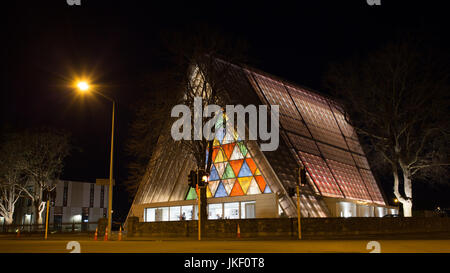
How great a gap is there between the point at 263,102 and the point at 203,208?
1341 centimetres

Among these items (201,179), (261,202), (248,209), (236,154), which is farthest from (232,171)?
(201,179)

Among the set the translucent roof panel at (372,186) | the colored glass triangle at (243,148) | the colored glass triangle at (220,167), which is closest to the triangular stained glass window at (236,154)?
the colored glass triangle at (243,148)

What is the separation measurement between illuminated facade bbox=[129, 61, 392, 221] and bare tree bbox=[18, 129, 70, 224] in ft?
42.8

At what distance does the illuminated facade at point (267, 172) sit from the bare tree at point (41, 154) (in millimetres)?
13038

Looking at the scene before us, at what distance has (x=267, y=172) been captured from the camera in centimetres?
3259

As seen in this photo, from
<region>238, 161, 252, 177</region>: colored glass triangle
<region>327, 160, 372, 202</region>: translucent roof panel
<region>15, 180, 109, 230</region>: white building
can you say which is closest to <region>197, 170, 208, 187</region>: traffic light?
<region>238, 161, 252, 177</region>: colored glass triangle

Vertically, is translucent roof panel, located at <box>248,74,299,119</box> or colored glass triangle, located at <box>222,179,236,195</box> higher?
translucent roof panel, located at <box>248,74,299,119</box>

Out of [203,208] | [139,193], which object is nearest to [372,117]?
[203,208]

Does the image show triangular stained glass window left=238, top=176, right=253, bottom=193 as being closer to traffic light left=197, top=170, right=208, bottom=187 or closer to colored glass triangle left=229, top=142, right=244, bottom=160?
colored glass triangle left=229, top=142, right=244, bottom=160

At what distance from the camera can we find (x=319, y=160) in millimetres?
37594

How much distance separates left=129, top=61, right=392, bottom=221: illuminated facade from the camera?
32.1 m

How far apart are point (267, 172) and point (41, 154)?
1086 inches
